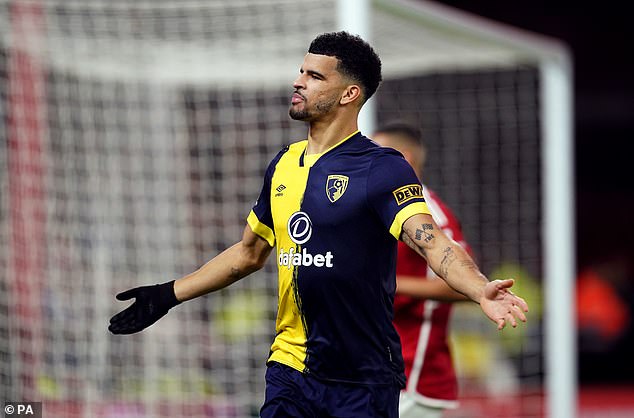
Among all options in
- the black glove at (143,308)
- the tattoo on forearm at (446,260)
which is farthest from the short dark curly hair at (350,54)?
the black glove at (143,308)

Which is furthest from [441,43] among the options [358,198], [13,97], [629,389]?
[629,389]

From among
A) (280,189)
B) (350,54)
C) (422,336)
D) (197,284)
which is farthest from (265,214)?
(422,336)

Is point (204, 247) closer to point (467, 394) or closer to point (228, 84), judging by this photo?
point (228, 84)

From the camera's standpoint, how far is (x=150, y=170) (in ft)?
28.0

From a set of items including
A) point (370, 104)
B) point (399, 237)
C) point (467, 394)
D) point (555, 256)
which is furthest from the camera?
point (467, 394)

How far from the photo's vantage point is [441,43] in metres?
8.30

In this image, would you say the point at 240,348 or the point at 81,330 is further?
the point at 240,348

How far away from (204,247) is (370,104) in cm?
285

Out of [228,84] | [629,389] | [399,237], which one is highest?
[228,84]

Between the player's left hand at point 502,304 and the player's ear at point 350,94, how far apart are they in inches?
36.5

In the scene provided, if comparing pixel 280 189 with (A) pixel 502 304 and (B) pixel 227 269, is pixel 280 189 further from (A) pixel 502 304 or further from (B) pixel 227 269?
(A) pixel 502 304

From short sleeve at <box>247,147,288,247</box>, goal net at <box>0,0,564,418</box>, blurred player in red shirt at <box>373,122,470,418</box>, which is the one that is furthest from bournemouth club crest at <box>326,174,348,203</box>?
goal net at <box>0,0,564,418</box>

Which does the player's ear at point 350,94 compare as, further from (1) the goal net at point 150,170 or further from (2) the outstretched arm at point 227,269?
(1) the goal net at point 150,170

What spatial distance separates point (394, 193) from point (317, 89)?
1.57 feet
